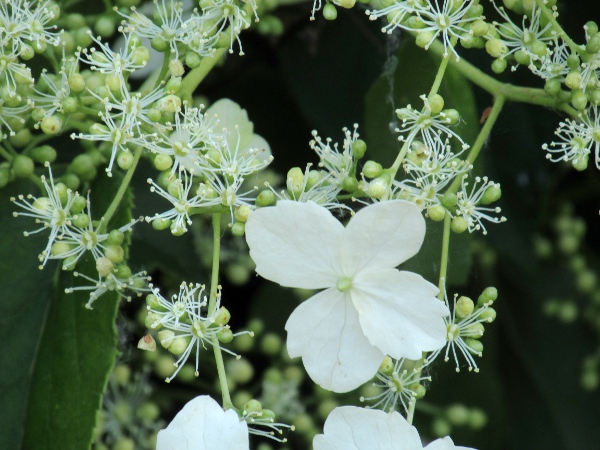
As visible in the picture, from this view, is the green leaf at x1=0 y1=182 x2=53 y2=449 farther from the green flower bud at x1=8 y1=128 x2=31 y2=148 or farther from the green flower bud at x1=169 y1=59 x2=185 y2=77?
the green flower bud at x1=169 y1=59 x2=185 y2=77

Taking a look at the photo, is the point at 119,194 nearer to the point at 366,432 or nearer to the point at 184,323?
the point at 184,323

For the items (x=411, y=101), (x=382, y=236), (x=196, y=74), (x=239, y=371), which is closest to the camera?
(x=382, y=236)

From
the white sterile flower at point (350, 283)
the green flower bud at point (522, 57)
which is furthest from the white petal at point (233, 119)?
the green flower bud at point (522, 57)

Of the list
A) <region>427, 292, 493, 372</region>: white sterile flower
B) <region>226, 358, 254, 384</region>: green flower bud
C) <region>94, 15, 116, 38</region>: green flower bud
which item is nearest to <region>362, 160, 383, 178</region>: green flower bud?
<region>427, 292, 493, 372</region>: white sterile flower

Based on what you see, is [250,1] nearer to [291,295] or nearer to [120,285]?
[120,285]

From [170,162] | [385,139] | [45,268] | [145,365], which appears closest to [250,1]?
[170,162]

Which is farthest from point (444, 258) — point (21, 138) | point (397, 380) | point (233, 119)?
point (21, 138)
